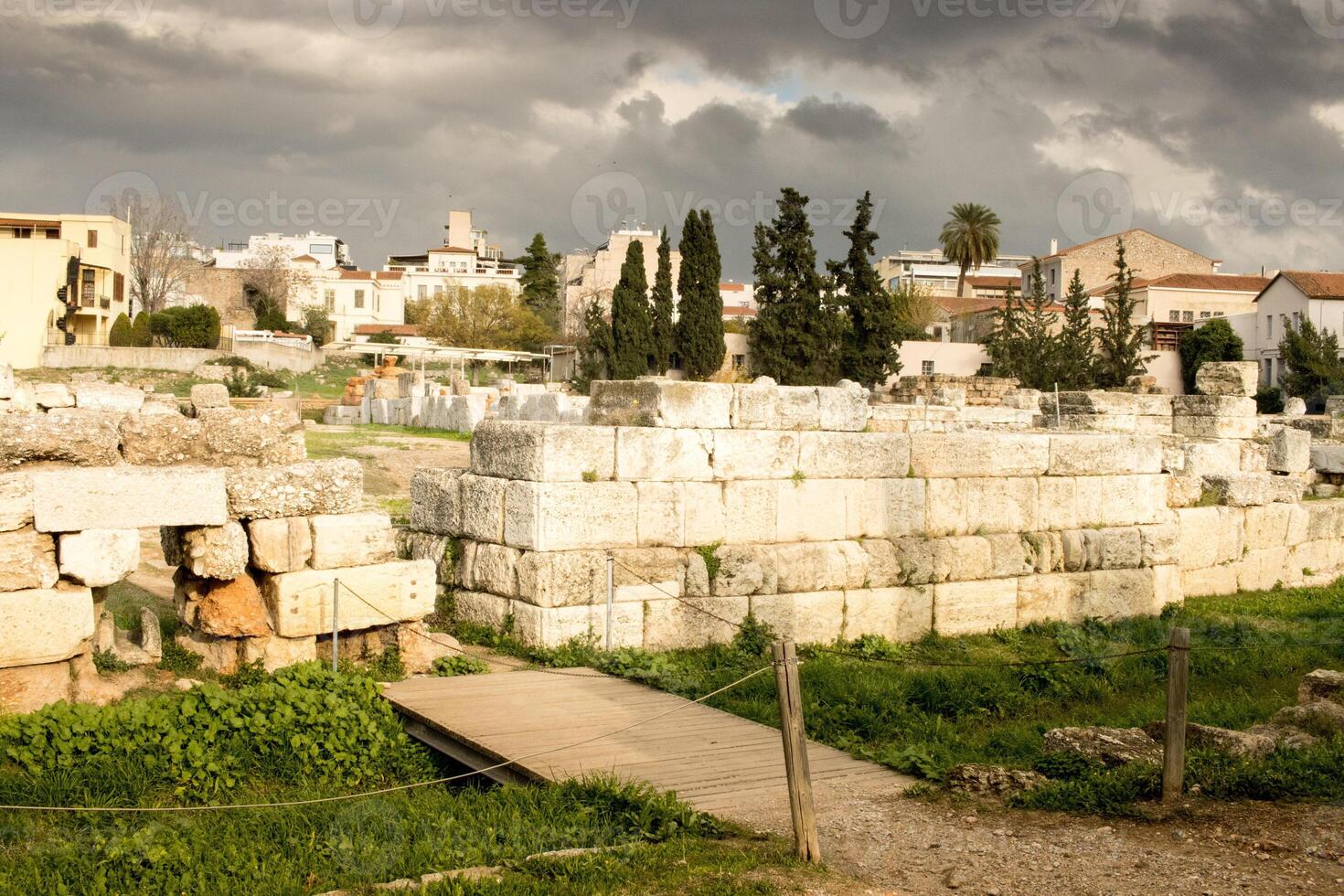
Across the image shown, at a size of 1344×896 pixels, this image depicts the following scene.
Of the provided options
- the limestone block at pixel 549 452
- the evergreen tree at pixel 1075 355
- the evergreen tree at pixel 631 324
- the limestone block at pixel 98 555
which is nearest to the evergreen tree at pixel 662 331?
the evergreen tree at pixel 631 324

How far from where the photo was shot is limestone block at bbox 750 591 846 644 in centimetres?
1019

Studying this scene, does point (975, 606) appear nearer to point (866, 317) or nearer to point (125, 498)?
point (125, 498)

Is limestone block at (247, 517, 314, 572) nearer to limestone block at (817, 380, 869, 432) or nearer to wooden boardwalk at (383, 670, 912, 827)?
wooden boardwalk at (383, 670, 912, 827)

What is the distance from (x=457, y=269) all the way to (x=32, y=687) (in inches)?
3662

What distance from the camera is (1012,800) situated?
614cm

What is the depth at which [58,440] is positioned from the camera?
7465 millimetres

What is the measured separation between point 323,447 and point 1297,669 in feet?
50.0

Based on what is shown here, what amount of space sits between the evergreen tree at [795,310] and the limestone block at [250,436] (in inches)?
1470

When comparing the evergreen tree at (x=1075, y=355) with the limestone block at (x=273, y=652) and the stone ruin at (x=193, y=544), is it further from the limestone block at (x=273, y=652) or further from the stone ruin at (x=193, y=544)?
the limestone block at (x=273, y=652)

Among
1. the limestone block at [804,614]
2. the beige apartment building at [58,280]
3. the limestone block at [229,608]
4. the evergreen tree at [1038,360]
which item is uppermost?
the beige apartment building at [58,280]

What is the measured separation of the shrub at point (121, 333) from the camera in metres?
56.0

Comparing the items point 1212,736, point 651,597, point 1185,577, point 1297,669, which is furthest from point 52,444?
point 1185,577

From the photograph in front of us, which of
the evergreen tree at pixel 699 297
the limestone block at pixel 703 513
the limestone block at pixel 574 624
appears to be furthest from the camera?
the evergreen tree at pixel 699 297

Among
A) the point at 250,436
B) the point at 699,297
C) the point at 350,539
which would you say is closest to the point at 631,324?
the point at 699,297
